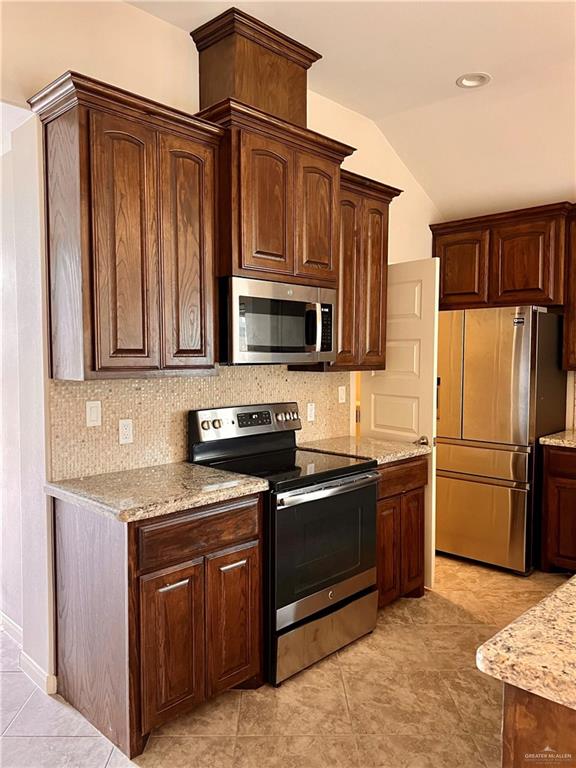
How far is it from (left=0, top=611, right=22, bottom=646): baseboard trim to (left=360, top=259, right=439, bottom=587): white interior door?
229 centimetres

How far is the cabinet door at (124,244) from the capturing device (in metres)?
2.14

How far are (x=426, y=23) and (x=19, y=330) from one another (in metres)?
2.36

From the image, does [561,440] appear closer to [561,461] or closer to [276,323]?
[561,461]

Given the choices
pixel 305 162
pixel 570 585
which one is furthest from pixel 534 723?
pixel 305 162

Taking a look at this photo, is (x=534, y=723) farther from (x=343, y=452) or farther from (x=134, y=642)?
(x=343, y=452)

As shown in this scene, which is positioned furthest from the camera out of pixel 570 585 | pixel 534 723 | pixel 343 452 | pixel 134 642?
pixel 343 452

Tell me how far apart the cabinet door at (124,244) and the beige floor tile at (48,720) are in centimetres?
139

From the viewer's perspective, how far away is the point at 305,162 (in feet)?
9.20

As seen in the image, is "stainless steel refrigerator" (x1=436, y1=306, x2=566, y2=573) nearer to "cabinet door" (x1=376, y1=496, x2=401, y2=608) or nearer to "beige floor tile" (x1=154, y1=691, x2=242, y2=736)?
"cabinet door" (x1=376, y1=496, x2=401, y2=608)

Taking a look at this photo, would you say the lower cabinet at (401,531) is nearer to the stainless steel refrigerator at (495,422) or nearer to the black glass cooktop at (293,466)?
the black glass cooktop at (293,466)

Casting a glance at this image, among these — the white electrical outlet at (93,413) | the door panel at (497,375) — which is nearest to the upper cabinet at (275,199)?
the white electrical outlet at (93,413)

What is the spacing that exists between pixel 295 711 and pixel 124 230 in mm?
2040

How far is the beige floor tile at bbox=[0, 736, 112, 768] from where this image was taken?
2.04 m

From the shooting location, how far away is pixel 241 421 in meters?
2.98
